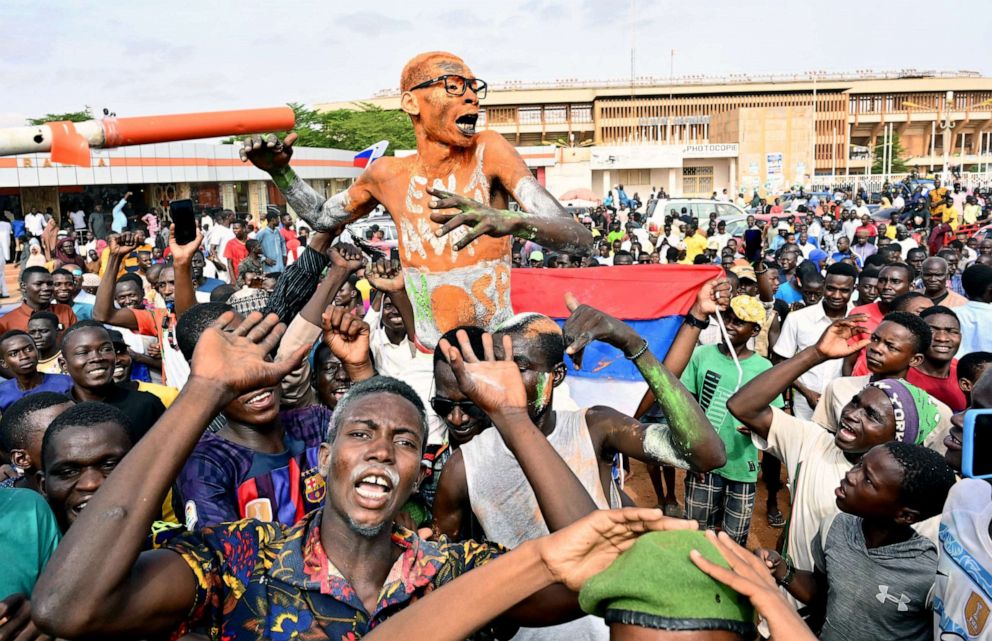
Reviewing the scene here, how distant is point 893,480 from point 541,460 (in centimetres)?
150

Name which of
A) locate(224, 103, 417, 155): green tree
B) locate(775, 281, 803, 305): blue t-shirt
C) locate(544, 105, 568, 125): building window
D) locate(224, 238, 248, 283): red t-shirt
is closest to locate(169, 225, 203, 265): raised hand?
locate(775, 281, 803, 305): blue t-shirt

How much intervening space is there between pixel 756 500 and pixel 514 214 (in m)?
4.85

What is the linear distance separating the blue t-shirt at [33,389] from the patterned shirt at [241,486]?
7.57 feet

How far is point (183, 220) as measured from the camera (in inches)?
161

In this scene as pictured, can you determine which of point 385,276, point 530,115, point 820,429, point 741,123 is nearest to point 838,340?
point 820,429

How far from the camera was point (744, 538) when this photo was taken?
4723 millimetres

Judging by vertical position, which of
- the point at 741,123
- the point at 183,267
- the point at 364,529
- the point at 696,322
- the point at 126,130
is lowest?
the point at 364,529

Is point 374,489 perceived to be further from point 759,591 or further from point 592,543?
point 759,591

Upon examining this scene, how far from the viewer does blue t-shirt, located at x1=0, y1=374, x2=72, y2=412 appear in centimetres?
454

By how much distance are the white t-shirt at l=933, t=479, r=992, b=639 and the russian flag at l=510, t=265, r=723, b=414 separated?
115 inches

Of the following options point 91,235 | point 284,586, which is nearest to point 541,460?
point 284,586

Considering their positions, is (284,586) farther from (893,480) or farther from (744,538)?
(744,538)

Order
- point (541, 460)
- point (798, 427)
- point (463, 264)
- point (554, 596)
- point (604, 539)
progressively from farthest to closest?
point (798, 427)
point (463, 264)
point (541, 460)
point (554, 596)
point (604, 539)

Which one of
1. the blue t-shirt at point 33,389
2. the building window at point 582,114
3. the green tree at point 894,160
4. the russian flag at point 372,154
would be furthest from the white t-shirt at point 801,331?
the building window at point 582,114
